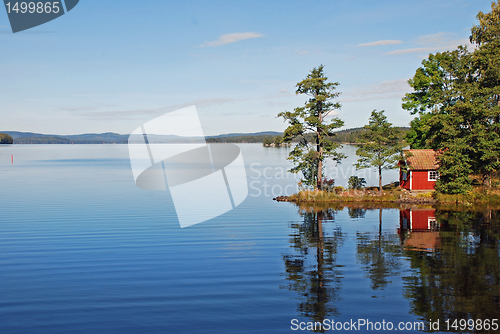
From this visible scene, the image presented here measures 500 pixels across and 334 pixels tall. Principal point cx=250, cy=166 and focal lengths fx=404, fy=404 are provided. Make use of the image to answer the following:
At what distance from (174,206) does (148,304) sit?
25047 mm

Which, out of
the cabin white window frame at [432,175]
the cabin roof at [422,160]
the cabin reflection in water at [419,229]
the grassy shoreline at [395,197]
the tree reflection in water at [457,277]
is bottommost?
the tree reflection in water at [457,277]

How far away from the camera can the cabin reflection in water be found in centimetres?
2279

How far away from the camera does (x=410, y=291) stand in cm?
1479

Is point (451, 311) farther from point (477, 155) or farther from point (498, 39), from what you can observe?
point (498, 39)

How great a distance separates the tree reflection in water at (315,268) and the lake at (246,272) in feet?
0.23

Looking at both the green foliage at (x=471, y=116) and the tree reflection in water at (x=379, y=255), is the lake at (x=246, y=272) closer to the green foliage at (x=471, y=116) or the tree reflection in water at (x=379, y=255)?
the tree reflection in water at (x=379, y=255)

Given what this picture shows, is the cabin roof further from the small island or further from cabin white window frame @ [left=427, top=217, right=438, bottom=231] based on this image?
cabin white window frame @ [left=427, top=217, right=438, bottom=231]

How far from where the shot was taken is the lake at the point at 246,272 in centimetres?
1245

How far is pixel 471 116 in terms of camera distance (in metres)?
39.4

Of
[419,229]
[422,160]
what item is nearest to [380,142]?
[422,160]

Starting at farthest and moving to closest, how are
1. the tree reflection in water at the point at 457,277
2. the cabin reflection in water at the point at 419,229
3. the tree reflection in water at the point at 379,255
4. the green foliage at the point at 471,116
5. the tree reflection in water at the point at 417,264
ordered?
the green foliage at the point at 471,116 < the cabin reflection in water at the point at 419,229 < the tree reflection in water at the point at 379,255 < the tree reflection in water at the point at 417,264 < the tree reflection in water at the point at 457,277

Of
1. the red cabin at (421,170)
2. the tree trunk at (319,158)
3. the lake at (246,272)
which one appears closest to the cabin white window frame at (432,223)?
the lake at (246,272)

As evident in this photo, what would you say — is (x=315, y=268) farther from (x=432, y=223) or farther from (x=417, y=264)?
(x=432, y=223)

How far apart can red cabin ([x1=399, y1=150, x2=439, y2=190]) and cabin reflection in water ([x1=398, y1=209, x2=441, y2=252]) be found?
7.78m
